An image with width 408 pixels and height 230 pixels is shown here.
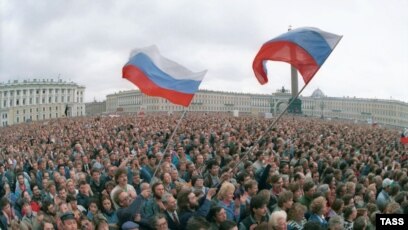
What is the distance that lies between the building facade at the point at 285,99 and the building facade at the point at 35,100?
12502 mm

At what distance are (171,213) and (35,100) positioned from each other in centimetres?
13019

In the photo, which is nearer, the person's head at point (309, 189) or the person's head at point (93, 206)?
the person's head at point (93, 206)

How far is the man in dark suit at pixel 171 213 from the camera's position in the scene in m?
5.29

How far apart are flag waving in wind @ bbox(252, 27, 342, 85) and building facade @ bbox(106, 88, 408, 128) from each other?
10400 centimetres

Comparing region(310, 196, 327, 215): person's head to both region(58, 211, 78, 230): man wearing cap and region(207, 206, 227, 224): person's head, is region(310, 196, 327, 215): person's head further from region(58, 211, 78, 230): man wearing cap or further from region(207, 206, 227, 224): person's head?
region(58, 211, 78, 230): man wearing cap

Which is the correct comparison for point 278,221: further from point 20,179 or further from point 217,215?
point 20,179

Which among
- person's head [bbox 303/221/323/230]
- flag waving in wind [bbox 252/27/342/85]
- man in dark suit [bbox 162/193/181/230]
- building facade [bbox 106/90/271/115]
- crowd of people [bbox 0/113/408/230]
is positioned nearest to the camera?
person's head [bbox 303/221/323/230]

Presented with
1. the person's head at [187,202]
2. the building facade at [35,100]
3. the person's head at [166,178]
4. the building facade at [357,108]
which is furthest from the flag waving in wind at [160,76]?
the building facade at [35,100]

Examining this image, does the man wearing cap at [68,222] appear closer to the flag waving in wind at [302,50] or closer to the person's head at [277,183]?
the person's head at [277,183]

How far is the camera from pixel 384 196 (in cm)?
698

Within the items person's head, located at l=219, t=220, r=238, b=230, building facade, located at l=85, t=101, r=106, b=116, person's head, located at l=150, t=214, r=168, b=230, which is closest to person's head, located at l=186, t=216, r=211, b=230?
person's head, located at l=219, t=220, r=238, b=230

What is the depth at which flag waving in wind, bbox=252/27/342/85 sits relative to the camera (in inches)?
318

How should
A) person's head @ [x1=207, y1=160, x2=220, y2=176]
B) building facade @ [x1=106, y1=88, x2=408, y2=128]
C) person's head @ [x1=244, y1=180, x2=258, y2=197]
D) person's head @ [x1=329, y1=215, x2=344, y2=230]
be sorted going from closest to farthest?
1. person's head @ [x1=329, y1=215, x2=344, y2=230]
2. person's head @ [x1=244, y1=180, x2=258, y2=197]
3. person's head @ [x1=207, y1=160, x2=220, y2=176]
4. building facade @ [x1=106, y1=88, x2=408, y2=128]

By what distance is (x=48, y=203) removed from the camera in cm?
647
